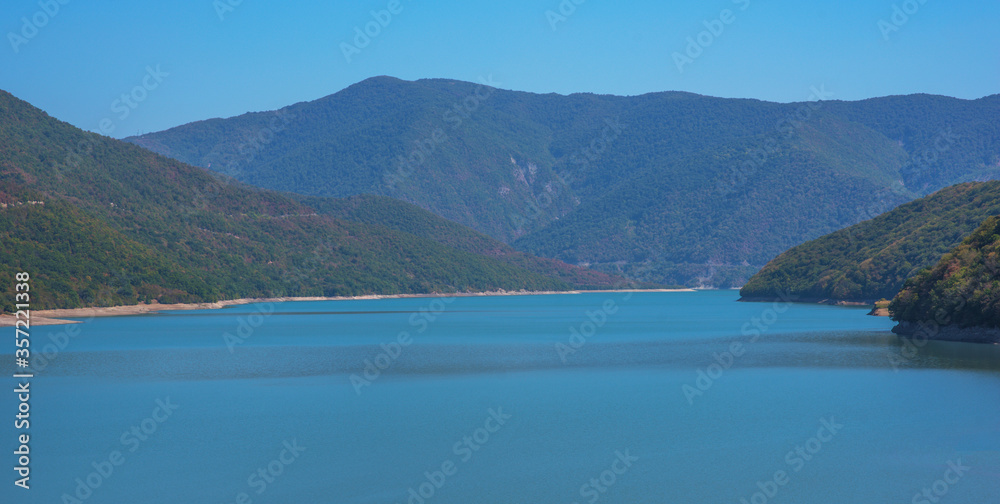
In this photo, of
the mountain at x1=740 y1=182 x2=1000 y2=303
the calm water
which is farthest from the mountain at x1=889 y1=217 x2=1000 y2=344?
the mountain at x1=740 y1=182 x2=1000 y2=303

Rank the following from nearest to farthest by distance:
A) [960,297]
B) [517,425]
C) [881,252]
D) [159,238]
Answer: [517,425] → [960,297] → [881,252] → [159,238]

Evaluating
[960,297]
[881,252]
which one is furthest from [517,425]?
[881,252]

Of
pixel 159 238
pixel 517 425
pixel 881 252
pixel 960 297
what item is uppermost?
pixel 159 238

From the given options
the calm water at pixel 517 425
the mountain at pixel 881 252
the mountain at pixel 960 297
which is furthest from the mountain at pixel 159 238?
the mountain at pixel 881 252

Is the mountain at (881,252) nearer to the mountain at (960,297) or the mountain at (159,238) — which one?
the mountain at (960,297)

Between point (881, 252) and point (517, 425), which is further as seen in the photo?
point (881, 252)

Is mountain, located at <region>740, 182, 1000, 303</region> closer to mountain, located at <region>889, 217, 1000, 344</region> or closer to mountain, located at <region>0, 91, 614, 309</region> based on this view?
mountain, located at <region>889, 217, 1000, 344</region>

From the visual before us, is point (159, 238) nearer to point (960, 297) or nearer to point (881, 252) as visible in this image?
point (881, 252)
